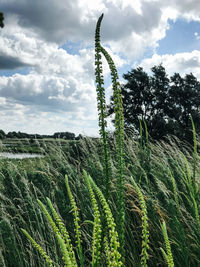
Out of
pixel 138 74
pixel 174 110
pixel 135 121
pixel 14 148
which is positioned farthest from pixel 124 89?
pixel 14 148

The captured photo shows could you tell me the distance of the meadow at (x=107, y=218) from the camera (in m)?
1.21

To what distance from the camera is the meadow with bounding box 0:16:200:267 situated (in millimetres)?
1215

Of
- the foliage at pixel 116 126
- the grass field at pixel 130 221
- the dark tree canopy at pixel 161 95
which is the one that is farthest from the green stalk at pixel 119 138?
the dark tree canopy at pixel 161 95

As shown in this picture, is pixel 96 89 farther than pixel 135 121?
No

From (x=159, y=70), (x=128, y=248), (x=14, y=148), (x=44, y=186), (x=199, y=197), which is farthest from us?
(x=159, y=70)

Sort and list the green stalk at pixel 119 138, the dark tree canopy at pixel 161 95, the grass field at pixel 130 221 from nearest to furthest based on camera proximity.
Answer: the green stalk at pixel 119 138, the grass field at pixel 130 221, the dark tree canopy at pixel 161 95

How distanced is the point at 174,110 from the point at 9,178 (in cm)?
3677

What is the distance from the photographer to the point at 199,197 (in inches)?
138

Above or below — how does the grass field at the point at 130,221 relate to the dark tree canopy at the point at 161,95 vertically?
below

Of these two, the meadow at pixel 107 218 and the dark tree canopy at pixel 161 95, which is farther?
the dark tree canopy at pixel 161 95

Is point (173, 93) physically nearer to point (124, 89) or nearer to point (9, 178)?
point (124, 89)

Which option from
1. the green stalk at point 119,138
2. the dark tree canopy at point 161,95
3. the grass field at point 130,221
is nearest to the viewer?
→ the green stalk at point 119,138

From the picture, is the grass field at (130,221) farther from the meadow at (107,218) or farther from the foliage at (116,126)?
the foliage at (116,126)

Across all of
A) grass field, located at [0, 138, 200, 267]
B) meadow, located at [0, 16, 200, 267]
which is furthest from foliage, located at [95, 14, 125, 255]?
grass field, located at [0, 138, 200, 267]
